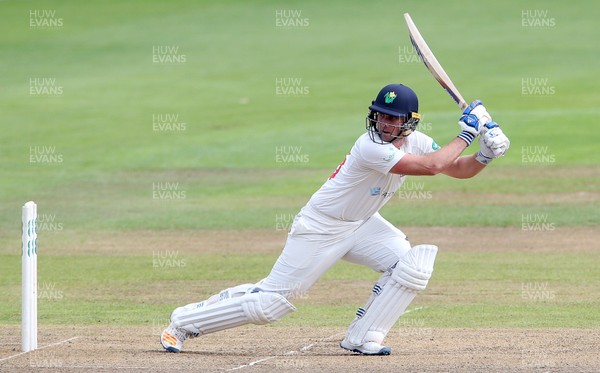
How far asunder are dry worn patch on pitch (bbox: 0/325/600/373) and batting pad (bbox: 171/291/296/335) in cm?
25

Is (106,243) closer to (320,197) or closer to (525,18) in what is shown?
(320,197)

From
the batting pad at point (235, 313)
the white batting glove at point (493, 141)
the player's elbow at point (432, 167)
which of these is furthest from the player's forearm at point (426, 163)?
the batting pad at point (235, 313)

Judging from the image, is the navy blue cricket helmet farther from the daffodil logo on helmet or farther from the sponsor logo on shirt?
the sponsor logo on shirt

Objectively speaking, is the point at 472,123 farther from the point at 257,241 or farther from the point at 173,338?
the point at 257,241

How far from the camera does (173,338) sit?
9.30m

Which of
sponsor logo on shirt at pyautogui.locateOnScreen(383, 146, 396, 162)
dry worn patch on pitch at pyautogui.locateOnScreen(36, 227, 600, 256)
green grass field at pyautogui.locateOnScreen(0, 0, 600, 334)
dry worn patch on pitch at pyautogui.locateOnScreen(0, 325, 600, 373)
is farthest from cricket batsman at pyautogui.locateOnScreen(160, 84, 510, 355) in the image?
dry worn patch on pitch at pyautogui.locateOnScreen(36, 227, 600, 256)

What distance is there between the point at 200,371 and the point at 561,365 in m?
2.65

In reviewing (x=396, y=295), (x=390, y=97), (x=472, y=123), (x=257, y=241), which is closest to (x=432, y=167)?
(x=472, y=123)

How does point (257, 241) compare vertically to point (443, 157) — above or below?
below

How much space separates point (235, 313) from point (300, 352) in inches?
25.4

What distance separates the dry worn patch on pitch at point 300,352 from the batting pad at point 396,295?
0.65ft

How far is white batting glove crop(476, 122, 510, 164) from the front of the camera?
882 cm

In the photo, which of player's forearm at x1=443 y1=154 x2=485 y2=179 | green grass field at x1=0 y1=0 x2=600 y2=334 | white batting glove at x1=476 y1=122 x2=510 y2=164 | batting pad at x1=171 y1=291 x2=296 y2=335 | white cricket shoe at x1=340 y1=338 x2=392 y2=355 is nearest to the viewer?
white batting glove at x1=476 y1=122 x2=510 y2=164

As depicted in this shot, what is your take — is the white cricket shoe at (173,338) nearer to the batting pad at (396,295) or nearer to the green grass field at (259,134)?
the batting pad at (396,295)
